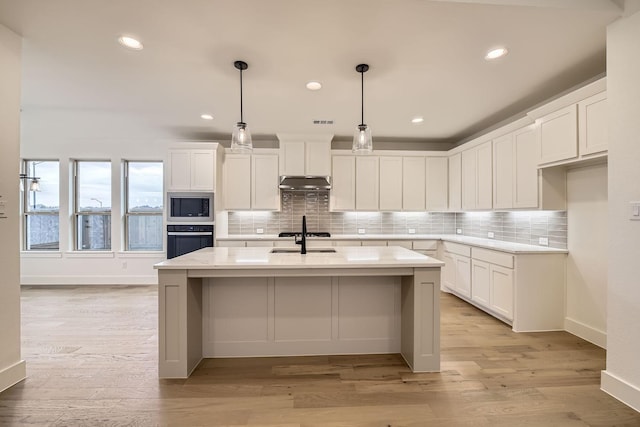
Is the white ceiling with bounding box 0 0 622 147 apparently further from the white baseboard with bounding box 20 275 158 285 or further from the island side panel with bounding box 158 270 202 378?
the white baseboard with bounding box 20 275 158 285

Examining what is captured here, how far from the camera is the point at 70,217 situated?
518 cm

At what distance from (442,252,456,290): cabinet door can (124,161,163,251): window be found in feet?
16.7

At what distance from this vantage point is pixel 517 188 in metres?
3.47

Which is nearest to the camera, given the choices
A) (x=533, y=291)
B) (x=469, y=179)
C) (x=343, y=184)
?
(x=533, y=291)

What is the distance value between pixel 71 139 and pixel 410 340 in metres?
6.35

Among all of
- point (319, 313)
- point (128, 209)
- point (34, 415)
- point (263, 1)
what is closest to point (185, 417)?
point (34, 415)

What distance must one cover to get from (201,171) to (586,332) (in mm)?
5317

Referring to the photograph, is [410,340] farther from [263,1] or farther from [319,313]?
[263,1]

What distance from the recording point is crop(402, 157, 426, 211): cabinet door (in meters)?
5.13

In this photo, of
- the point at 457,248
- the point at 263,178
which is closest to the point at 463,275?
the point at 457,248

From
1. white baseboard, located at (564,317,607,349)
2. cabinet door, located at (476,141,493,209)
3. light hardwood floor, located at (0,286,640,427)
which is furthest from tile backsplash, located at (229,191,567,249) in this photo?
light hardwood floor, located at (0,286,640,427)

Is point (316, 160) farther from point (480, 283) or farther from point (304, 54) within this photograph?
point (480, 283)

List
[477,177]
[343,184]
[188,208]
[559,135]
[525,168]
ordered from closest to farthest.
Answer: [559,135]
[525,168]
[477,177]
[188,208]
[343,184]

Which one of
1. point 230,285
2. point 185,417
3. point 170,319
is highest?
point 230,285
